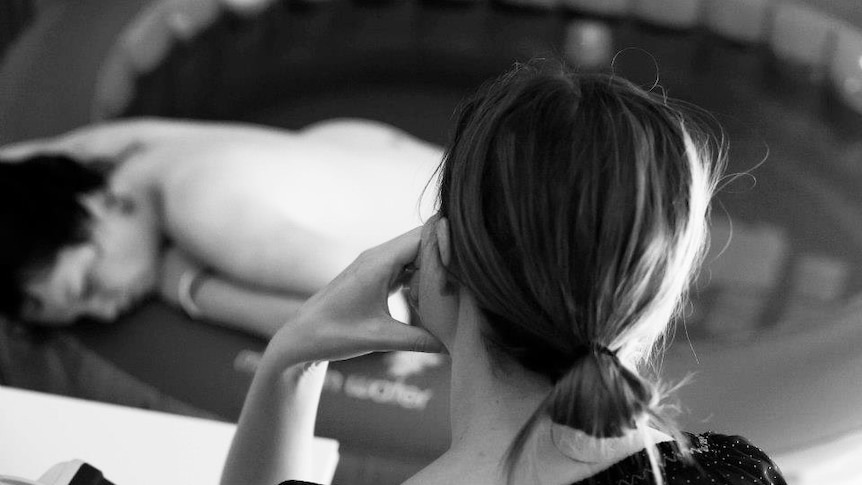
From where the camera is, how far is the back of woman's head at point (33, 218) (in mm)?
1520

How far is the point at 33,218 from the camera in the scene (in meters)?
1.54

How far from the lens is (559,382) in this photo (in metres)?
0.59

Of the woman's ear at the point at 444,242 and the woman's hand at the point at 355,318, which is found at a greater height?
the woman's ear at the point at 444,242

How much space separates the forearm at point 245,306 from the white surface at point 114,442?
0.62 meters

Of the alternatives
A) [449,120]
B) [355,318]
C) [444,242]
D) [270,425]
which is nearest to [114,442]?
[270,425]

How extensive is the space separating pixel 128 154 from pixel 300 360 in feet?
3.61

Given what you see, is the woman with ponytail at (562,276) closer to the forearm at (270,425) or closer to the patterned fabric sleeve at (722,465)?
the patterned fabric sleeve at (722,465)

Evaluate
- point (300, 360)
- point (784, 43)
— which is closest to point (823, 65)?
point (784, 43)

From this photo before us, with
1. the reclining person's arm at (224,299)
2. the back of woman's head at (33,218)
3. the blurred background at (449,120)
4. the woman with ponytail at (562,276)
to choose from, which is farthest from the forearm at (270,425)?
the back of woman's head at (33,218)

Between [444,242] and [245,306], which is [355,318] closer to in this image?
[444,242]

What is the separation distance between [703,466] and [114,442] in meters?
0.55

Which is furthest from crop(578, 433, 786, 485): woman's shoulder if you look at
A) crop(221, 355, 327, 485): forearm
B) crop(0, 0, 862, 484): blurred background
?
crop(0, 0, 862, 484): blurred background

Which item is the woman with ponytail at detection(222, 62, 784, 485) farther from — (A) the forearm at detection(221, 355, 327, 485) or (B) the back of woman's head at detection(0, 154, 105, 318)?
(B) the back of woman's head at detection(0, 154, 105, 318)

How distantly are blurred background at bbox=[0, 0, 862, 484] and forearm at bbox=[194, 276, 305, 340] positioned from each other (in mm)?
42
